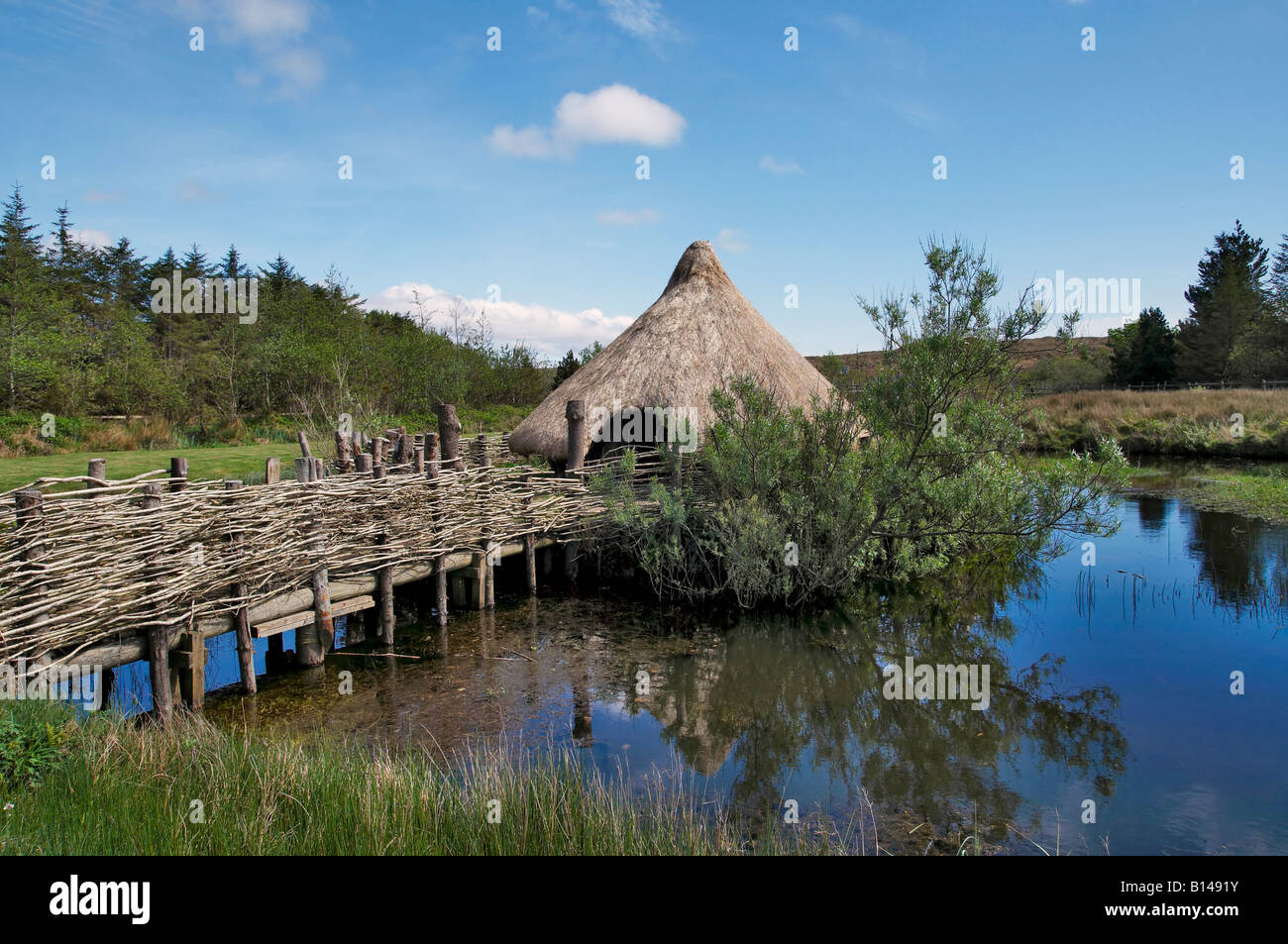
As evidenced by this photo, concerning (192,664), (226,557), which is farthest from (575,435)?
(192,664)

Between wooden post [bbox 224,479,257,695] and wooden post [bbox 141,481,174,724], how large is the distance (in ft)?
1.96

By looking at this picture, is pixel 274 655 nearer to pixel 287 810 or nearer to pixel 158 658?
pixel 158 658

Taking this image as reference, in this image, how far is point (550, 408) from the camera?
12.2 m

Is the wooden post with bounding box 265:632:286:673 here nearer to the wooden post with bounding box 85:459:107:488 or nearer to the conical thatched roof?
the wooden post with bounding box 85:459:107:488

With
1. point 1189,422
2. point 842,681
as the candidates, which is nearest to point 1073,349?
point 842,681

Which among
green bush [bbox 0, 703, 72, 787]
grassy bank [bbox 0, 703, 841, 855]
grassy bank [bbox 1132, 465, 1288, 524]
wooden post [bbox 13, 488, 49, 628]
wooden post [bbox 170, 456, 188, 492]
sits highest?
wooden post [bbox 170, 456, 188, 492]

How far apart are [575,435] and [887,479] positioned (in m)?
4.52

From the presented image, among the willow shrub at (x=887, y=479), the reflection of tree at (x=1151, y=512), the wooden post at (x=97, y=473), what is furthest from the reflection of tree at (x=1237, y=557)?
the wooden post at (x=97, y=473)

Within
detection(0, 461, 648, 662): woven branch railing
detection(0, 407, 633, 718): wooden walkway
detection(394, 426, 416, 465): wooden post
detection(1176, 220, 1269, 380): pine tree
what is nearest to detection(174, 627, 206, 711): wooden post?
detection(0, 407, 633, 718): wooden walkway

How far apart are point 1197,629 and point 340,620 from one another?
31.2 feet

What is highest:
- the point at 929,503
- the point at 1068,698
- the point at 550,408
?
the point at 550,408

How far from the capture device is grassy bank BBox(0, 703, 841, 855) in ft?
10.7
